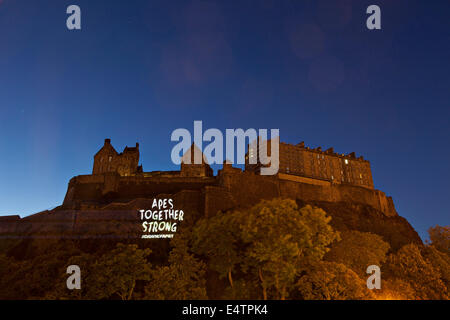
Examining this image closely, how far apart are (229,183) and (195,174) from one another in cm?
1884

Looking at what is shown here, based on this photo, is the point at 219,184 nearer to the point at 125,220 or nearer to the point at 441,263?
the point at 125,220

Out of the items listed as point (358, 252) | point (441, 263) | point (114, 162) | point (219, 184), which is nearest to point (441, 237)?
point (441, 263)

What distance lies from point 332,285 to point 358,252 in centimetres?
1092

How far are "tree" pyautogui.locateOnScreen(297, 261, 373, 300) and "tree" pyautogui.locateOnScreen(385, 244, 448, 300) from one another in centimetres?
1022

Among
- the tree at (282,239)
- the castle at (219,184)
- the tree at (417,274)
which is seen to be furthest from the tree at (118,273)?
the tree at (417,274)

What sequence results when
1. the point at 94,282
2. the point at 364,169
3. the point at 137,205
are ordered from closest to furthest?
the point at 94,282 < the point at 137,205 < the point at 364,169

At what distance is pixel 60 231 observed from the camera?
156ft

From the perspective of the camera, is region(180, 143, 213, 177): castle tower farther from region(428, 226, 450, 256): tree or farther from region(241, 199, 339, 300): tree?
region(428, 226, 450, 256): tree

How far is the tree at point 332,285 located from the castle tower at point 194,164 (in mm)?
47295

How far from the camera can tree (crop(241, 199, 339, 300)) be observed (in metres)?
27.7

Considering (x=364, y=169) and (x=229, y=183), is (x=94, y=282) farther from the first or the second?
(x=364, y=169)
